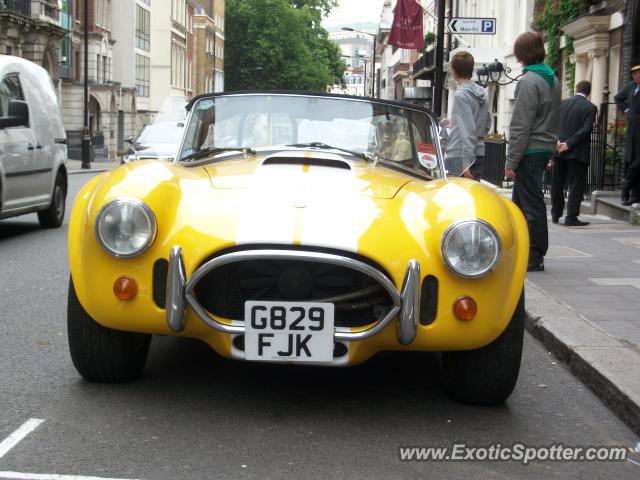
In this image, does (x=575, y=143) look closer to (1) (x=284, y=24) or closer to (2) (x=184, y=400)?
(2) (x=184, y=400)

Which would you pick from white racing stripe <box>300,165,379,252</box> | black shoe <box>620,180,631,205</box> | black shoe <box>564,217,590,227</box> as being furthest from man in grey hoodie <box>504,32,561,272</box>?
black shoe <box>620,180,631,205</box>

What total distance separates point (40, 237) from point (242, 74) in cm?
7610

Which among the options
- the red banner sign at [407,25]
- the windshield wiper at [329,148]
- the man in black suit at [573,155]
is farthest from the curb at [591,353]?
the red banner sign at [407,25]

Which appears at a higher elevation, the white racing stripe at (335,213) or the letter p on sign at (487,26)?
the letter p on sign at (487,26)

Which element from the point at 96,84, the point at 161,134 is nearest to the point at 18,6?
the point at 96,84

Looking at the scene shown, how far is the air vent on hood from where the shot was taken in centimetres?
505

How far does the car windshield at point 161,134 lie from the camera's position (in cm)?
2025

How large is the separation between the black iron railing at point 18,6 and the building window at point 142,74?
22.1 meters

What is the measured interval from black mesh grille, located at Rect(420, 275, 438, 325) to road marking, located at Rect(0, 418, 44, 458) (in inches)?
63.9

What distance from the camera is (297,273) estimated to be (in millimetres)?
4121

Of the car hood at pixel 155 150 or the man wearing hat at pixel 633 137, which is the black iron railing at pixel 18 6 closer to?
the car hood at pixel 155 150

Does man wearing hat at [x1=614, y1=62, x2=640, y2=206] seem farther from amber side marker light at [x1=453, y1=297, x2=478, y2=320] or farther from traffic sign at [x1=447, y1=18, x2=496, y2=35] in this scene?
amber side marker light at [x1=453, y1=297, x2=478, y2=320]

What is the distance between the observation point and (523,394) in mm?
4836

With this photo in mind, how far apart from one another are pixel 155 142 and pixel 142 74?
4942 centimetres
